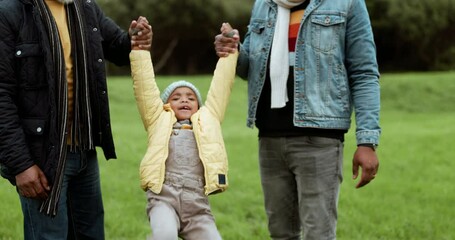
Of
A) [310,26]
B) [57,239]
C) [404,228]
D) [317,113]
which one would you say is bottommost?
[404,228]

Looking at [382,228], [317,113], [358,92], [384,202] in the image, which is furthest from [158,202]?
[384,202]

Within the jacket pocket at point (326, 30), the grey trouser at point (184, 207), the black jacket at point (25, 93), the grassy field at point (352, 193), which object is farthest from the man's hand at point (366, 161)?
the grassy field at point (352, 193)

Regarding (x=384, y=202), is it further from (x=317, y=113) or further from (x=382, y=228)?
(x=317, y=113)

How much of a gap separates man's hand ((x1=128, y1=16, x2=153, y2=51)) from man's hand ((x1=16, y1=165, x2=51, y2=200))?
0.78 meters

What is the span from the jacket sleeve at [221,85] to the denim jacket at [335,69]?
34 centimetres

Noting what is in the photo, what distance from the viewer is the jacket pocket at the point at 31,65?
305 centimetres

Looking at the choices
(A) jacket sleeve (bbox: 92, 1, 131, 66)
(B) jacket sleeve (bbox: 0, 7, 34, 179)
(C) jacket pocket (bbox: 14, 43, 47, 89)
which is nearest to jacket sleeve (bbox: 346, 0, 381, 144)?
(A) jacket sleeve (bbox: 92, 1, 131, 66)

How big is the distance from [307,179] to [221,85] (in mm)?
621

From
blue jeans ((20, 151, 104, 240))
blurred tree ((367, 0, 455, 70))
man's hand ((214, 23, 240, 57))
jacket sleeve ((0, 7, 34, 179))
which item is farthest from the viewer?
blurred tree ((367, 0, 455, 70))

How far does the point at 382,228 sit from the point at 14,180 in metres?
3.77

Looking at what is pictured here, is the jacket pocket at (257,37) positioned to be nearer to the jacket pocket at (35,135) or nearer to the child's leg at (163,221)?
the child's leg at (163,221)

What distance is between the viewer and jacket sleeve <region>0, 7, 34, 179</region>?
301cm

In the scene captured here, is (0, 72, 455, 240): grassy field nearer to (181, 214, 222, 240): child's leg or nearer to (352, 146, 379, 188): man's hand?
(181, 214, 222, 240): child's leg

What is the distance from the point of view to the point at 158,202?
3324 millimetres
